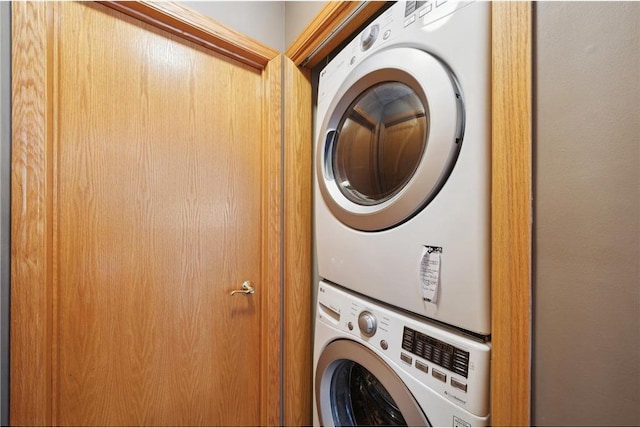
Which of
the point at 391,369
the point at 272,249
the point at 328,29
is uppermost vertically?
the point at 328,29

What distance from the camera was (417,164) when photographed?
61cm

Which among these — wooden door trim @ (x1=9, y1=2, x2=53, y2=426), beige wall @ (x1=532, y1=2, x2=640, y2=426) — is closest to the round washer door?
beige wall @ (x1=532, y1=2, x2=640, y2=426)

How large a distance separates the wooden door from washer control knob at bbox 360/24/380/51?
51 cm

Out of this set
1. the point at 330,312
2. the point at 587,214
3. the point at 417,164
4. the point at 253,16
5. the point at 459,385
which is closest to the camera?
the point at 587,214

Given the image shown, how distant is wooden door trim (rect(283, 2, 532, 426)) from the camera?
17.1 inches

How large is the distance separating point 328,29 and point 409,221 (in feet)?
2.58

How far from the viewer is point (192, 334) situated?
100 cm

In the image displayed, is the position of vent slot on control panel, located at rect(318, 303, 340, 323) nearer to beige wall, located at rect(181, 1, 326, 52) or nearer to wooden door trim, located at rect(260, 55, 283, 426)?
wooden door trim, located at rect(260, 55, 283, 426)

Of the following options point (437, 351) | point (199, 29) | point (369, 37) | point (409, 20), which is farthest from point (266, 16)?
point (437, 351)

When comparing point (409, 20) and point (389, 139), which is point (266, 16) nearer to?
point (409, 20)

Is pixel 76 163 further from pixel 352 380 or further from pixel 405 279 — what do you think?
pixel 352 380

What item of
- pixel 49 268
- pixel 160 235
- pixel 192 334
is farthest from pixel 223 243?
pixel 49 268

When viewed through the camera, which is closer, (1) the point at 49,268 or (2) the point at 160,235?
(1) the point at 49,268

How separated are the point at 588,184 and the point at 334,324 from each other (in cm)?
71
